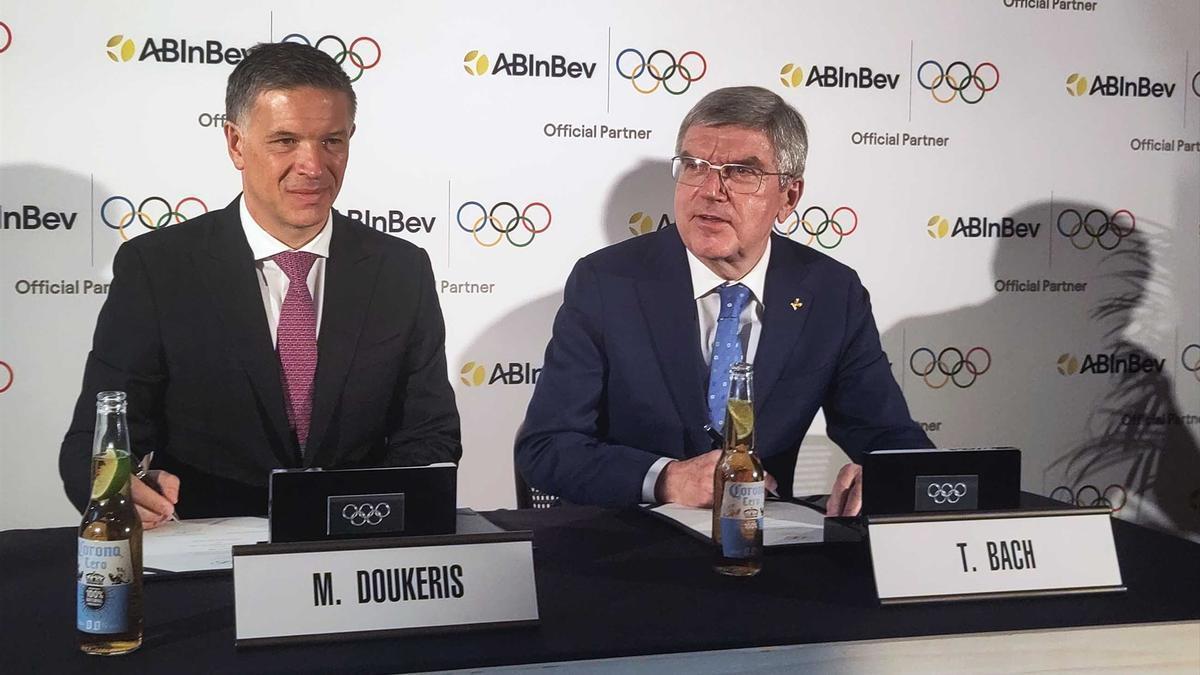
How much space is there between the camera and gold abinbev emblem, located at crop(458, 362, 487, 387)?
2.91 m

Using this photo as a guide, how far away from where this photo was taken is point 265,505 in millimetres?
2549

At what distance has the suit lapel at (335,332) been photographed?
259 cm

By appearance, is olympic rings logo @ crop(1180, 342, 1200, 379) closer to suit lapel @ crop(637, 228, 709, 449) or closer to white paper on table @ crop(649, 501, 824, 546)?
suit lapel @ crop(637, 228, 709, 449)

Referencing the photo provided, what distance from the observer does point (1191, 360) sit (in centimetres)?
347

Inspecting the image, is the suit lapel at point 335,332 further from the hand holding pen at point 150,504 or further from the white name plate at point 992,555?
the white name plate at point 992,555

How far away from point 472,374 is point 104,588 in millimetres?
1698

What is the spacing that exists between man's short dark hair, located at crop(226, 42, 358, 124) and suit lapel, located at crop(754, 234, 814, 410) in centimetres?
114

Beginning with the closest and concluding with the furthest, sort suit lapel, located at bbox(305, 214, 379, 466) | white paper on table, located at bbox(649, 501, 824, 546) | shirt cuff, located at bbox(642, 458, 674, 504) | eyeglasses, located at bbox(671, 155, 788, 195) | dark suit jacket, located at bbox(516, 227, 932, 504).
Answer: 1. white paper on table, located at bbox(649, 501, 824, 546)
2. shirt cuff, located at bbox(642, 458, 674, 504)
3. dark suit jacket, located at bbox(516, 227, 932, 504)
4. suit lapel, located at bbox(305, 214, 379, 466)
5. eyeglasses, located at bbox(671, 155, 788, 195)

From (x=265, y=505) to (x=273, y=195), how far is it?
0.71 metres

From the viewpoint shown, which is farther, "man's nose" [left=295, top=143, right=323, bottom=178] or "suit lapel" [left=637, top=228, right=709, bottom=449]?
"man's nose" [left=295, top=143, right=323, bottom=178]

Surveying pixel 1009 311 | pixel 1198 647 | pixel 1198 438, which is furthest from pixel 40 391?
pixel 1198 438

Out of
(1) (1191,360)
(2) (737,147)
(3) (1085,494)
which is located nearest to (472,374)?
(2) (737,147)

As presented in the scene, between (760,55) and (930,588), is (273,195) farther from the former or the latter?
(930,588)

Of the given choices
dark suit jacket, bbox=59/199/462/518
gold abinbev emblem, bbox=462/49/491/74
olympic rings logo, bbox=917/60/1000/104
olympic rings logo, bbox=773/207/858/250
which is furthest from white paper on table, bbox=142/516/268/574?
olympic rings logo, bbox=917/60/1000/104
